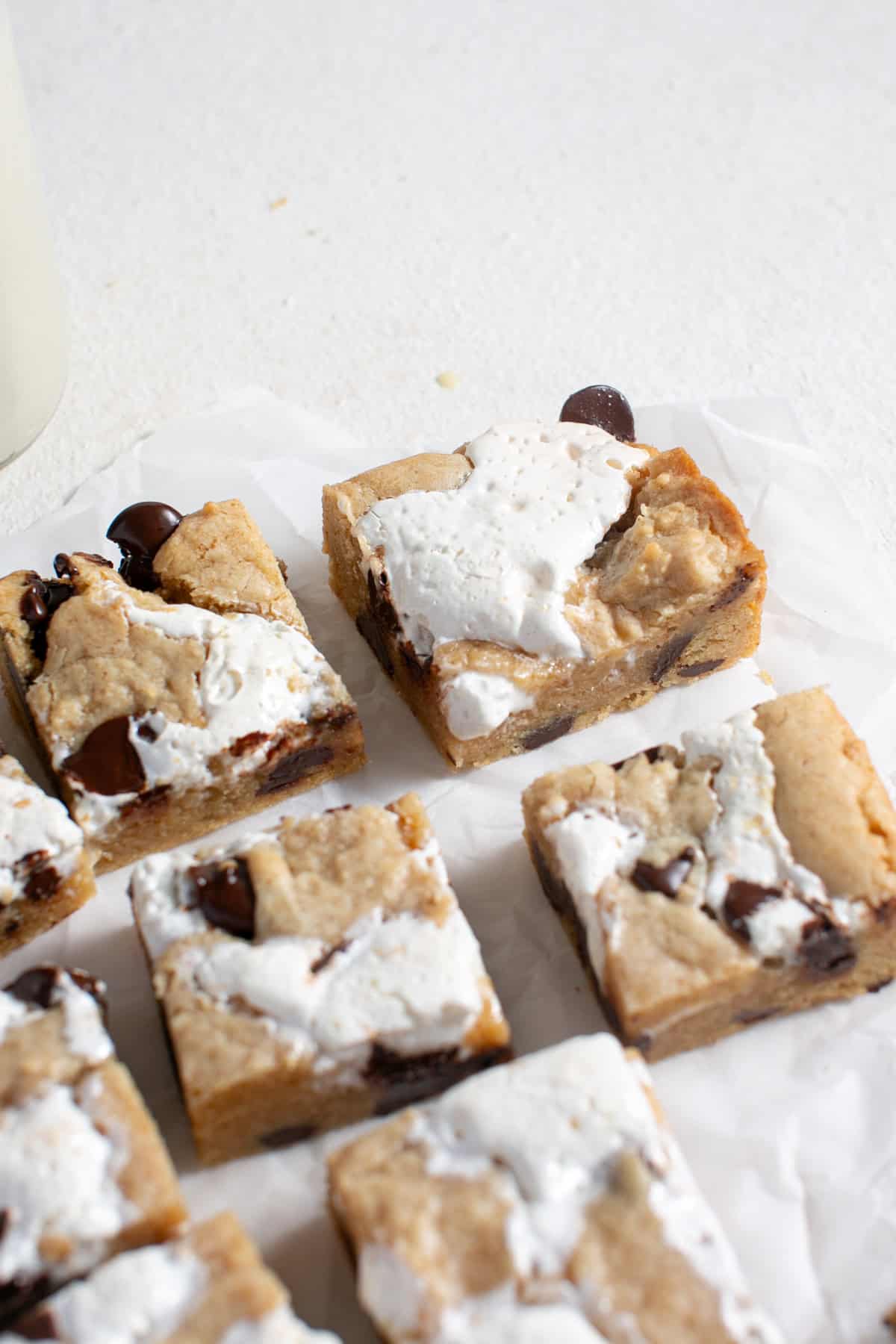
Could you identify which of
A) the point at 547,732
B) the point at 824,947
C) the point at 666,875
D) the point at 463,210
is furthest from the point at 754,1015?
the point at 463,210

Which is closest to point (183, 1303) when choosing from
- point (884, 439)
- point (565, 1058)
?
point (565, 1058)

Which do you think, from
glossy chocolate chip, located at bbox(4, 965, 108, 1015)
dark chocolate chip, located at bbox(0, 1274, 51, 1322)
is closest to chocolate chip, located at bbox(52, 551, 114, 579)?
glossy chocolate chip, located at bbox(4, 965, 108, 1015)

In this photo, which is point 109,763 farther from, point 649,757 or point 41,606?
point 649,757

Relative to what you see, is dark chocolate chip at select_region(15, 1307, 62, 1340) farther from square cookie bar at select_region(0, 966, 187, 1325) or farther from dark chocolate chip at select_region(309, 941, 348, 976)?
dark chocolate chip at select_region(309, 941, 348, 976)

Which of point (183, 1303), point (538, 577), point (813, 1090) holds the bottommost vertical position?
point (813, 1090)

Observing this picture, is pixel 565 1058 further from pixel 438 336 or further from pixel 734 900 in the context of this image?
pixel 438 336
